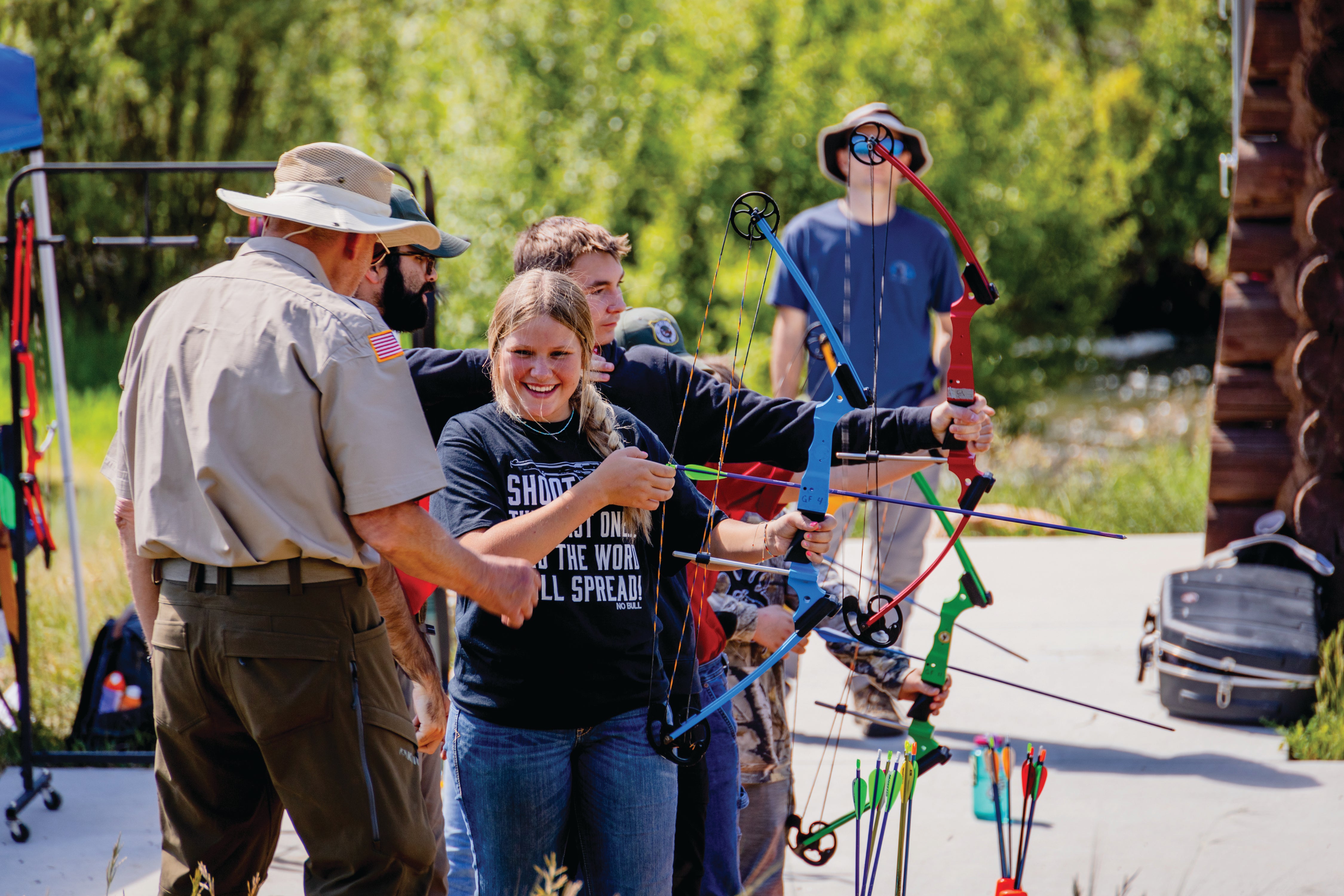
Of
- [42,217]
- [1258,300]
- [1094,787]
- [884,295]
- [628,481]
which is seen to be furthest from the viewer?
[1258,300]

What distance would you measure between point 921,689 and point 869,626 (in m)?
0.55

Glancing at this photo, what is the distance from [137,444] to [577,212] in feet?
27.2

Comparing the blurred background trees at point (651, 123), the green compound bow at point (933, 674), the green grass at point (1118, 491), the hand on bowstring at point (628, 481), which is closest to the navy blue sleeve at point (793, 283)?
the green compound bow at point (933, 674)

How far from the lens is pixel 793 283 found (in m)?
4.54

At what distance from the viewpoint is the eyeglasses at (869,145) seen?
8.20 feet

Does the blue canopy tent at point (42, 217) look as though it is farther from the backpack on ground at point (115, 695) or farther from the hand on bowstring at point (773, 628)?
the hand on bowstring at point (773, 628)

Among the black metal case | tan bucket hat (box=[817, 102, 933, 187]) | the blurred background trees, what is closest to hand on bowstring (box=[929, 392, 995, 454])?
tan bucket hat (box=[817, 102, 933, 187])

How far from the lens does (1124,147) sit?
16.4m

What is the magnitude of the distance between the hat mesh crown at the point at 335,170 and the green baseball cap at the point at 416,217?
28 cm

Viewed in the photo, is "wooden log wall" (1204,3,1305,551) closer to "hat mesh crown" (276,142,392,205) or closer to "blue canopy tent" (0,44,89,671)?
"hat mesh crown" (276,142,392,205)

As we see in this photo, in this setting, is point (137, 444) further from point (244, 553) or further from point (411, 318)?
point (411, 318)

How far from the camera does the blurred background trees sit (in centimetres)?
1014

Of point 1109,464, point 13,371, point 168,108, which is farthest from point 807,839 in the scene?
point 168,108

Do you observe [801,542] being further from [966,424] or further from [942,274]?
[942,274]
